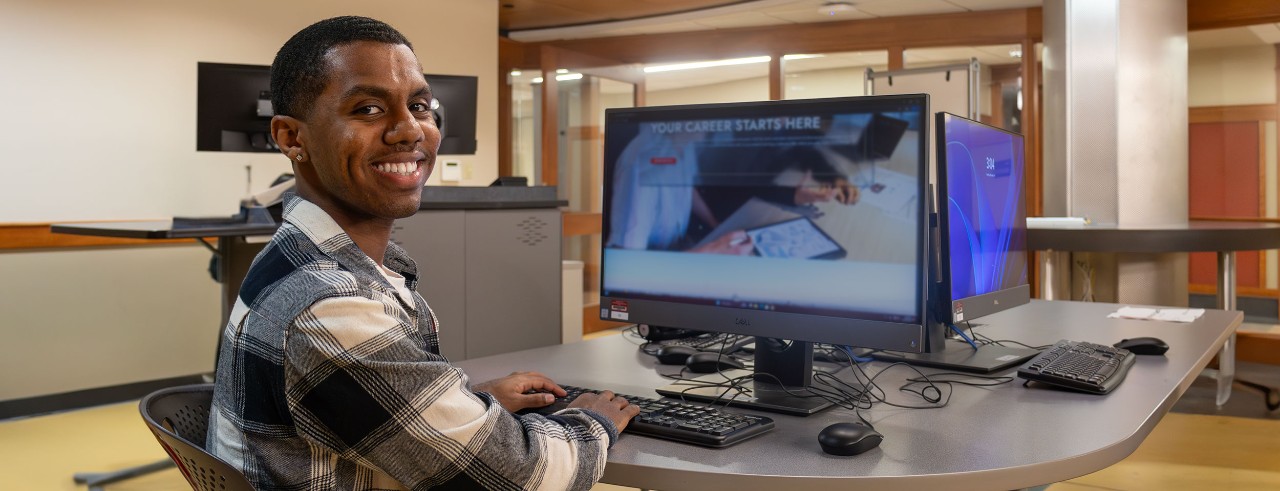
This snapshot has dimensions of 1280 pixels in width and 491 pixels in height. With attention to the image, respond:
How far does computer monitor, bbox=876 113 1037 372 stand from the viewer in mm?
1649

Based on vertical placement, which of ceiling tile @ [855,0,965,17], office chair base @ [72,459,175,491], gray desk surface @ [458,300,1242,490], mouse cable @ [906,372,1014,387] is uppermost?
ceiling tile @ [855,0,965,17]

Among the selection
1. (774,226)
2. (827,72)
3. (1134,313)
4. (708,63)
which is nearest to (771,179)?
(774,226)

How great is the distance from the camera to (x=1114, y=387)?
163 centimetres

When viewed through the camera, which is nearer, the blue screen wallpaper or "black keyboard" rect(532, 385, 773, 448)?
"black keyboard" rect(532, 385, 773, 448)

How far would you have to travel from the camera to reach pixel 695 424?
4.23 ft

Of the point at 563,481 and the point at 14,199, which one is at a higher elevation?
the point at 14,199

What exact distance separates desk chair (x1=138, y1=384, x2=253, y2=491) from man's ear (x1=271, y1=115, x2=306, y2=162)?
1.11 feet

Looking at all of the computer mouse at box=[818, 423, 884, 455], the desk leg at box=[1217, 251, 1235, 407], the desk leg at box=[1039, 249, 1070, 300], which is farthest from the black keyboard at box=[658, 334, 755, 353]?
the desk leg at box=[1217, 251, 1235, 407]

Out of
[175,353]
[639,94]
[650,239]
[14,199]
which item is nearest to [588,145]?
[639,94]

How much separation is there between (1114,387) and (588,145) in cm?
646

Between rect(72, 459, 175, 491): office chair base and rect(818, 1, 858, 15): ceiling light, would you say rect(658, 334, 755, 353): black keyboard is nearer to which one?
rect(72, 459, 175, 491): office chair base

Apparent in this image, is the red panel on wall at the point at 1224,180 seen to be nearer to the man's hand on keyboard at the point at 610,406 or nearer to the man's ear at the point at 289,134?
the man's hand on keyboard at the point at 610,406

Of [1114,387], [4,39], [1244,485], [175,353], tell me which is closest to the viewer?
[1114,387]

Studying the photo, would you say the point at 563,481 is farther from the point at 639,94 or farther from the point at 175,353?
the point at 639,94
